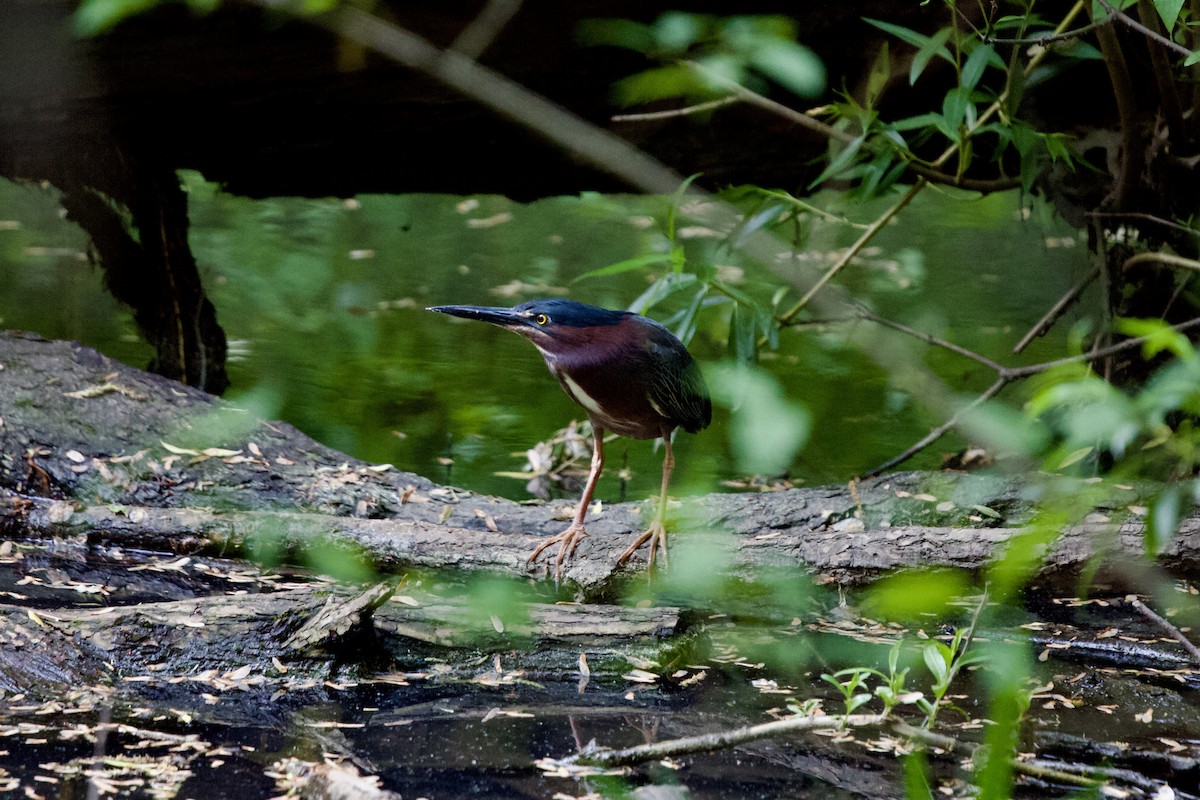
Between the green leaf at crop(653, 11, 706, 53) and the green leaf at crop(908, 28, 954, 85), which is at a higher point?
the green leaf at crop(908, 28, 954, 85)

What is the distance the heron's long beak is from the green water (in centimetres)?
72

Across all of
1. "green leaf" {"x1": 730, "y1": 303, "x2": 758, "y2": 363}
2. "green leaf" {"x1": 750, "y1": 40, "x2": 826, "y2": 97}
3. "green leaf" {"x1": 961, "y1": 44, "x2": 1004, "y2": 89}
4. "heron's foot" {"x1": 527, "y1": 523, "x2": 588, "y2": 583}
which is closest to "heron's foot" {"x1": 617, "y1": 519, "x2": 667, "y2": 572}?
"heron's foot" {"x1": 527, "y1": 523, "x2": 588, "y2": 583}

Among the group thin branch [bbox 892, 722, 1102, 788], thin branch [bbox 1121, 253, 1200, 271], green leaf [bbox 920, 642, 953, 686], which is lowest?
thin branch [bbox 892, 722, 1102, 788]

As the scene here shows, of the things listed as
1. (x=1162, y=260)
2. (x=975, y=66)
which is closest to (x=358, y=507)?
(x=975, y=66)

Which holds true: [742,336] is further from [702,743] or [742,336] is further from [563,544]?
[702,743]

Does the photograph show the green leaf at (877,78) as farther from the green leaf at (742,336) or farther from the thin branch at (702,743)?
the thin branch at (702,743)

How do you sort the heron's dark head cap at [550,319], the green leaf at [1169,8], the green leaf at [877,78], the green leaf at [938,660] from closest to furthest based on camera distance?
1. the green leaf at [1169,8]
2. the green leaf at [938,660]
3. the heron's dark head cap at [550,319]
4. the green leaf at [877,78]

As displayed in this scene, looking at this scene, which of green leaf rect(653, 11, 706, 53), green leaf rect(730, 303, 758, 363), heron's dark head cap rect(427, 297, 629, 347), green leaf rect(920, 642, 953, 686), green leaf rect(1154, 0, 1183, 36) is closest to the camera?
green leaf rect(653, 11, 706, 53)

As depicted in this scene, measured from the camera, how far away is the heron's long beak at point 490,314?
274 centimetres

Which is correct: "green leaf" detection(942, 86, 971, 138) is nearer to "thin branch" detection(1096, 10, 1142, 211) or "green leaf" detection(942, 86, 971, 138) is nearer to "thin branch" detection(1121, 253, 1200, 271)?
"thin branch" detection(1096, 10, 1142, 211)

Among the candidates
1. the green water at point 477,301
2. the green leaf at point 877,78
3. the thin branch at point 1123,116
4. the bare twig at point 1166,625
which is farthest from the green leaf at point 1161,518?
the green water at point 477,301

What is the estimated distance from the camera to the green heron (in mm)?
3035

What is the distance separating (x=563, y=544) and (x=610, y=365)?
0.53 m

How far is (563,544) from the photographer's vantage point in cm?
312
